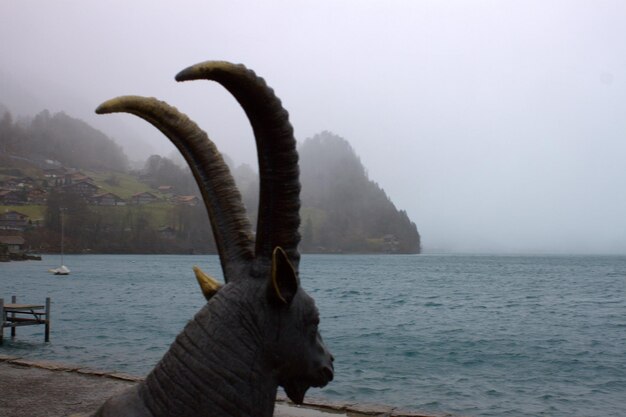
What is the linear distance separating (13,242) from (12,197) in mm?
28194

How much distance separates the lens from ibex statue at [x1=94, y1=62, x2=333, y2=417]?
7.88 feet

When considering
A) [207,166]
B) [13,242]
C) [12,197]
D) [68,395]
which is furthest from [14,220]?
[207,166]

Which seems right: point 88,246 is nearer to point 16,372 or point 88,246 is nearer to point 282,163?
point 16,372

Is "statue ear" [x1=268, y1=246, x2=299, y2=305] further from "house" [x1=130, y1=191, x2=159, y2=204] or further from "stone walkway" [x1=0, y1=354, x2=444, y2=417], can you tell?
"house" [x1=130, y1=191, x2=159, y2=204]

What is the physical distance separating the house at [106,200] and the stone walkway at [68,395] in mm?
170269

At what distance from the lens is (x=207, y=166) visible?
2.84 metres

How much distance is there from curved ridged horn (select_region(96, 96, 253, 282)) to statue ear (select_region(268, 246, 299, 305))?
31 centimetres

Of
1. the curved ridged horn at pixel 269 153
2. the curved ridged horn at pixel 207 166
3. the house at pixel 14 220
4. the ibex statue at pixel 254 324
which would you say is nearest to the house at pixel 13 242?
the house at pixel 14 220

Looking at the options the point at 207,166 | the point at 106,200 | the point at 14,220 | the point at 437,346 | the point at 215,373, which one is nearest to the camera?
the point at 215,373

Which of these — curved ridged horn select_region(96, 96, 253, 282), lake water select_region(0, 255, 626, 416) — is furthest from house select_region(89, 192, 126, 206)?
curved ridged horn select_region(96, 96, 253, 282)

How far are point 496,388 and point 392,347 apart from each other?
9653 mm

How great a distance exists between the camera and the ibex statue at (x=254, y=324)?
7.88 feet

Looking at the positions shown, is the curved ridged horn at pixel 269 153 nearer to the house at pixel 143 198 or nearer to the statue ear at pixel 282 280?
the statue ear at pixel 282 280

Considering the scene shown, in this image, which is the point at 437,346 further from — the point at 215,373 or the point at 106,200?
the point at 106,200
